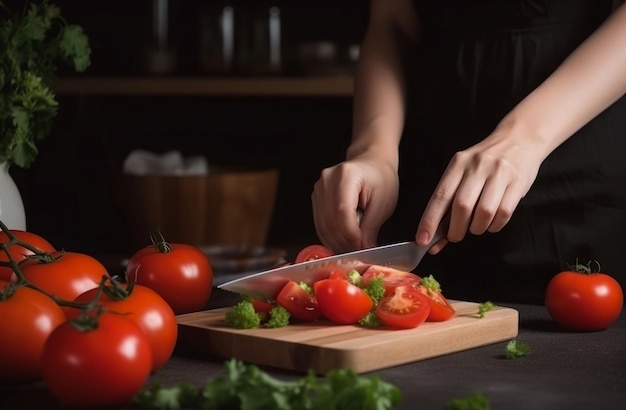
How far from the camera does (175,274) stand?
4.78 feet

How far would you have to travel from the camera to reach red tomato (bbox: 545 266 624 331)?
1.44m

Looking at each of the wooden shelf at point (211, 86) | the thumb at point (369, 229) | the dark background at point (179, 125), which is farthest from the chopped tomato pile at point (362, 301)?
the dark background at point (179, 125)

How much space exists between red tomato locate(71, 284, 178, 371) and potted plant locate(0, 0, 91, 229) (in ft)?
1.61

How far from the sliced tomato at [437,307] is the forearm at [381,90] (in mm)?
377

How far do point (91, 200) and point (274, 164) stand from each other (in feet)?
2.05

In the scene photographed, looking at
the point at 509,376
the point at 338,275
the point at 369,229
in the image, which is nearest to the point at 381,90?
the point at 369,229

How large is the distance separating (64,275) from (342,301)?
32 cm

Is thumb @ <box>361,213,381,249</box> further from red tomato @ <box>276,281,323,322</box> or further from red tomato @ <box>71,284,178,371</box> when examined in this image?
red tomato @ <box>71,284,178,371</box>

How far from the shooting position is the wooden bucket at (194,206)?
98.7 inches

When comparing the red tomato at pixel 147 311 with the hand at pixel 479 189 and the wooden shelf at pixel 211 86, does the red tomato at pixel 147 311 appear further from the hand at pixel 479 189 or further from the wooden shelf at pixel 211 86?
the wooden shelf at pixel 211 86

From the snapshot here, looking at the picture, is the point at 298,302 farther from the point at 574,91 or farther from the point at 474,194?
the point at 574,91

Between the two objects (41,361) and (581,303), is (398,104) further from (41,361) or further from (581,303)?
(41,361)

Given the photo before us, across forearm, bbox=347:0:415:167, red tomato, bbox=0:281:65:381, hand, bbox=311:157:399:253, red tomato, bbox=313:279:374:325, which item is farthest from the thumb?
red tomato, bbox=0:281:65:381

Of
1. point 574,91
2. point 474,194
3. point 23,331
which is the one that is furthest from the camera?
point 574,91
